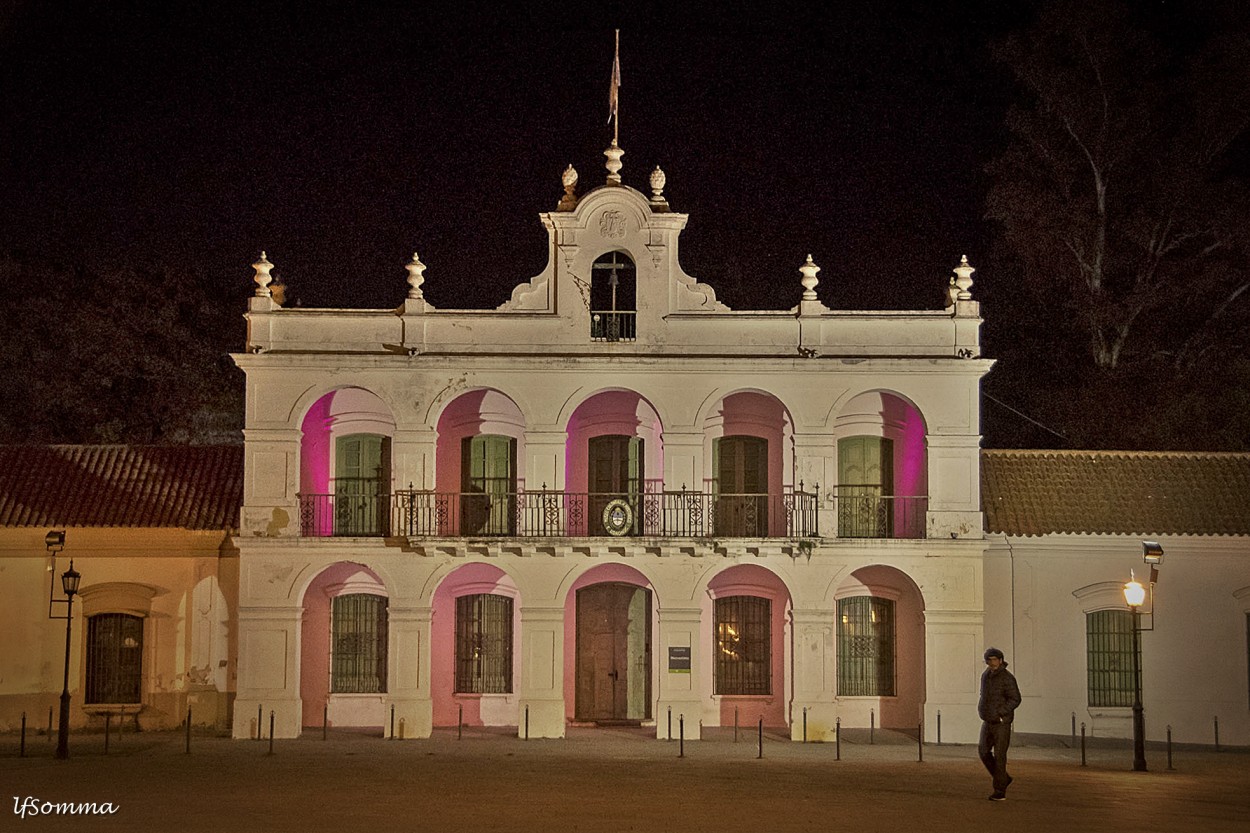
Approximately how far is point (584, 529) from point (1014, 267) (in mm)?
15873

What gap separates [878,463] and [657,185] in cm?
658

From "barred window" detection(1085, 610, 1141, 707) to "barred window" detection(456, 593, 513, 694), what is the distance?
422 inches

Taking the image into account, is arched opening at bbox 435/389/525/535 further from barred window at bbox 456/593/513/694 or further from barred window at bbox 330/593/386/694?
barred window at bbox 330/593/386/694

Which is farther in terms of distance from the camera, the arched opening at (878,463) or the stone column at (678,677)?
the arched opening at (878,463)

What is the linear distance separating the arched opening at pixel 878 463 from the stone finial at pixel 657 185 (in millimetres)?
5190

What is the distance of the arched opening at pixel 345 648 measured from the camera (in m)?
29.7

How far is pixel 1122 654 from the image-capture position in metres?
→ 29.1

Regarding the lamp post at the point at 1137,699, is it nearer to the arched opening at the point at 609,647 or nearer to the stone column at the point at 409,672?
the arched opening at the point at 609,647

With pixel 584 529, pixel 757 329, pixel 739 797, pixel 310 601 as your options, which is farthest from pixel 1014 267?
pixel 739 797

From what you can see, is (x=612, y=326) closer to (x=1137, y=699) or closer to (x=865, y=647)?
(x=865, y=647)

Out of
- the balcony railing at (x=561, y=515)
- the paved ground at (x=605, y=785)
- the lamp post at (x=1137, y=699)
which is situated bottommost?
the paved ground at (x=605, y=785)

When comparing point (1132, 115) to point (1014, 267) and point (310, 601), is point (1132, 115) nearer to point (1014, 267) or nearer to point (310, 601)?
point (1014, 267)

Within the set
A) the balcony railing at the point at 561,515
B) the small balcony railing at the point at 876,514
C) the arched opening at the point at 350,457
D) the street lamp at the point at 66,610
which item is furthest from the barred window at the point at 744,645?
the street lamp at the point at 66,610

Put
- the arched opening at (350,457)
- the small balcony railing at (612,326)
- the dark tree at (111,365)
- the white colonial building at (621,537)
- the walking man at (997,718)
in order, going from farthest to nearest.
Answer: the dark tree at (111,365) < the arched opening at (350,457) < the small balcony railing at (612,326) < the white colonial building at (621,537) < the walking man at (997,718)
